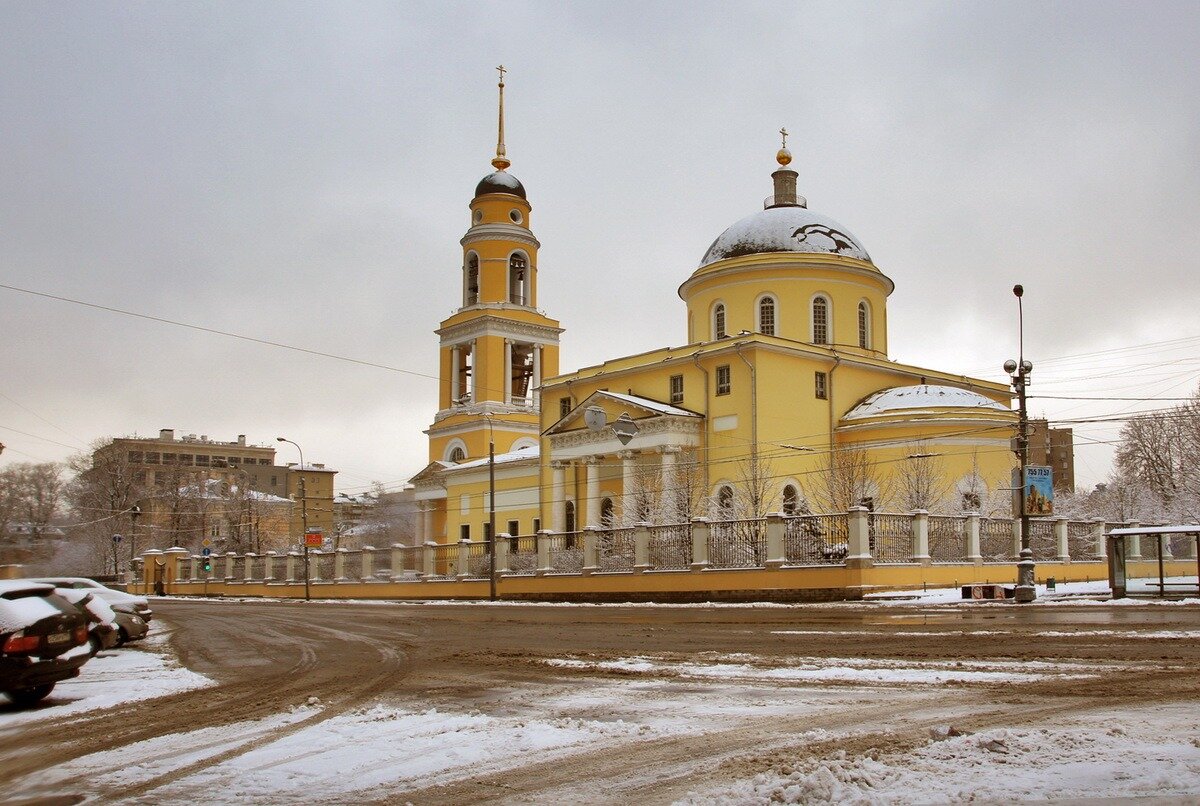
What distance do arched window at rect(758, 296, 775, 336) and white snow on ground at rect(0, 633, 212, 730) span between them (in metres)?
39.5

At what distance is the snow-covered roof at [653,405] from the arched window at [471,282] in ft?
84.6

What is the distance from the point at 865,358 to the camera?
53.0 meters

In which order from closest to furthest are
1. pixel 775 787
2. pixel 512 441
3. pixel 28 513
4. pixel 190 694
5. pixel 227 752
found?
pixel 775 787
pixel 227 752
pixel 190 694
pixel 28 513
pixel 512 441

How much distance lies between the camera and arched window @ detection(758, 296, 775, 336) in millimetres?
54188

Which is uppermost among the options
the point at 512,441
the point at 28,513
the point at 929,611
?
the point at 512,441

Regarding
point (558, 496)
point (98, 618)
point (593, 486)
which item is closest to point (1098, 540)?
point (593, 486)

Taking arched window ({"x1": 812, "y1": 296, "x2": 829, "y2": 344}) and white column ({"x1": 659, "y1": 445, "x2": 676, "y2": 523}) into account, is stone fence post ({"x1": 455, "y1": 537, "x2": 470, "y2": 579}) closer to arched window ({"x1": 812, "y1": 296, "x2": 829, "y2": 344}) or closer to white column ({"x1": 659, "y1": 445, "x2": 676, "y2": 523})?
white column ({"x1": 659, "y1": 445, "x2": 676, "y2": 523})

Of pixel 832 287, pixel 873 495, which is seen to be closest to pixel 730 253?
pixel 832 287

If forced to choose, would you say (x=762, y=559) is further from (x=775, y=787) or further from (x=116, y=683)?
(x=775, y=787)

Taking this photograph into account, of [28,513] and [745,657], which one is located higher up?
[28,513]

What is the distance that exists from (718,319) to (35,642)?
46264 mm

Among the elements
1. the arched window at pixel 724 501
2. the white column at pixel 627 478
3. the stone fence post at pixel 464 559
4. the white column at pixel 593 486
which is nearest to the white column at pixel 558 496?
the white column at pixel 593 486

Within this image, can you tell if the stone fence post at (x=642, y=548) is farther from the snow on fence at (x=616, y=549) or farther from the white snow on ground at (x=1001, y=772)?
the white snow on ground at (x=1001, y=772)

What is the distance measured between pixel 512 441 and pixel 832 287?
26534 millimetres
